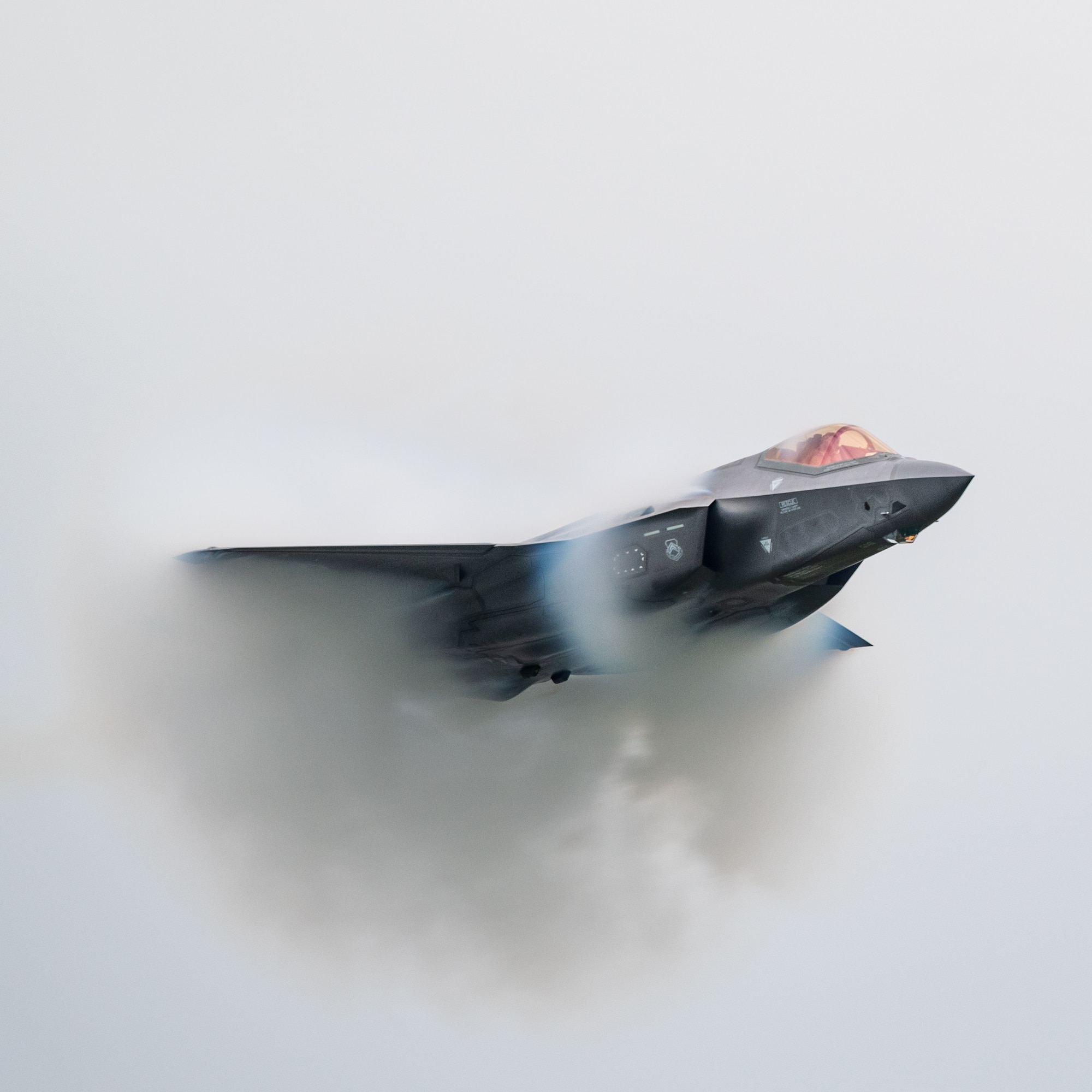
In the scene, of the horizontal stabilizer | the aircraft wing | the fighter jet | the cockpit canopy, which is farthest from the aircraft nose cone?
the horizontal stabilizer

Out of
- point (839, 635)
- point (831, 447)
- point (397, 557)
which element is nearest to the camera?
point (831, 447)

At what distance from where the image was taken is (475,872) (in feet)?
76.4

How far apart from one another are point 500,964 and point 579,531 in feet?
41.4

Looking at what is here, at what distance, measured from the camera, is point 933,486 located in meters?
14.8

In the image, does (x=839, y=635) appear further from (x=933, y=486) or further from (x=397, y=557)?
(x=397, y=557)

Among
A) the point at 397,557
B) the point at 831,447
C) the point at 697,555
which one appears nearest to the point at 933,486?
the point at 831,447

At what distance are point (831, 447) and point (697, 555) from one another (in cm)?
235

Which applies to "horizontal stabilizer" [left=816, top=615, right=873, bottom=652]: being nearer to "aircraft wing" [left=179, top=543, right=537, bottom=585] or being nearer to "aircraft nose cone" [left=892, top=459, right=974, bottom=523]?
"aircraft nose cone" [left=892, top=459, right=974, bottom=523]

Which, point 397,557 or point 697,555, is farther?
point 397,557

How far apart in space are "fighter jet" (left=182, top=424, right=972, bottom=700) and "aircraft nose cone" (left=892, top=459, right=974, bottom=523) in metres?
0.02

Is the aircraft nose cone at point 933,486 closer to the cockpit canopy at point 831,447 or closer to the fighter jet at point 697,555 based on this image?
the fighter jet at point 697,555

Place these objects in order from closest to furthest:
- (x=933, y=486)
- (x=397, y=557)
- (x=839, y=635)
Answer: (x=933, y=486)
(x=397, y=557)
(x=839, y=635)

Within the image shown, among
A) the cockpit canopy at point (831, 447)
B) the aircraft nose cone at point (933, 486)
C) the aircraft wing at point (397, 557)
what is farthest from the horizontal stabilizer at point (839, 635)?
the aircraft wing at point (397, 557)

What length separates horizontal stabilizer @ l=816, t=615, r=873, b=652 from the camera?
863 inches
